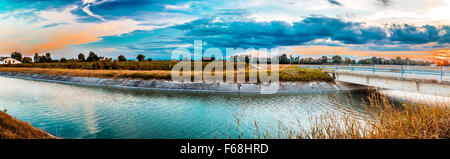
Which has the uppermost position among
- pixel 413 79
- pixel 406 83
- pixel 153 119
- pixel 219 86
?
pixel 413 79

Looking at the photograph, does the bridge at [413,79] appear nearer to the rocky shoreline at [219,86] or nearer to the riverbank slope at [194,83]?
the rocky shoreline at [219,86]

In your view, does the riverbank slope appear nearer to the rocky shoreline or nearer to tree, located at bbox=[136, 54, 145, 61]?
the rocky shoreline

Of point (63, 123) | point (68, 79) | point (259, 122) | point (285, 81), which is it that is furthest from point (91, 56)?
point (259, 122)

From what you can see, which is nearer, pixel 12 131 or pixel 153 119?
pixel 12 131

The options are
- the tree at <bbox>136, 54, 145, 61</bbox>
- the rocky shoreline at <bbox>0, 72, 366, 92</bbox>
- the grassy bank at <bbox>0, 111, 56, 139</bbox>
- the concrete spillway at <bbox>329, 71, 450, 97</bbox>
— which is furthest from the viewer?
the tree at <bbox>136, 54, 145, 61</bbox>

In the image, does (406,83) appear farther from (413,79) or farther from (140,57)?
(140,57)

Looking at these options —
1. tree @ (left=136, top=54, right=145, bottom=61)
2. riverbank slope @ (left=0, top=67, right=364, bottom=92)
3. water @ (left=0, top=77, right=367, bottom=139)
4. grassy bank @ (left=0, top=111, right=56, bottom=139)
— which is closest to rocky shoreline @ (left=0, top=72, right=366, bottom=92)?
riverbank slope @ (left=0, top=67, right=364, bottom=92)

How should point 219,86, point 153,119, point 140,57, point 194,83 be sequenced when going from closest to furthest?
point 153,119 → point 219,86 → point 194,83 → point 140,57

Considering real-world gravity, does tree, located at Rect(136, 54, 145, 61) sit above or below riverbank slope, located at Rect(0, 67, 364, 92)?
above

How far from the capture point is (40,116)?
643 inches

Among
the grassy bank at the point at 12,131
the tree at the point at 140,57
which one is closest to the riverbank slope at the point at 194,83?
the grassy bank at the point at 12,131

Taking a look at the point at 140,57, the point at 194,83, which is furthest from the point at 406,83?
the point at 140,57

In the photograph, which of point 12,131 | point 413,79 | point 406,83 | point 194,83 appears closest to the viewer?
point 12,131

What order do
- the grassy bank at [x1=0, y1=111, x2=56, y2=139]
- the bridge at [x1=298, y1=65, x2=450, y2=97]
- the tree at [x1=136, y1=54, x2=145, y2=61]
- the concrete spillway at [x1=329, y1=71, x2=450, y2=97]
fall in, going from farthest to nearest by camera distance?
the tree at [x1=136, y1=54, x2=145, y2=61] → the bridge at [x1=298, y1=65, x2=450, y2=97] → the concrete spillway at [x1=329, y1=71, x2=450, y2=97] → the grassy bank at [x1=0, y1=111, x2=56, y2=139]
